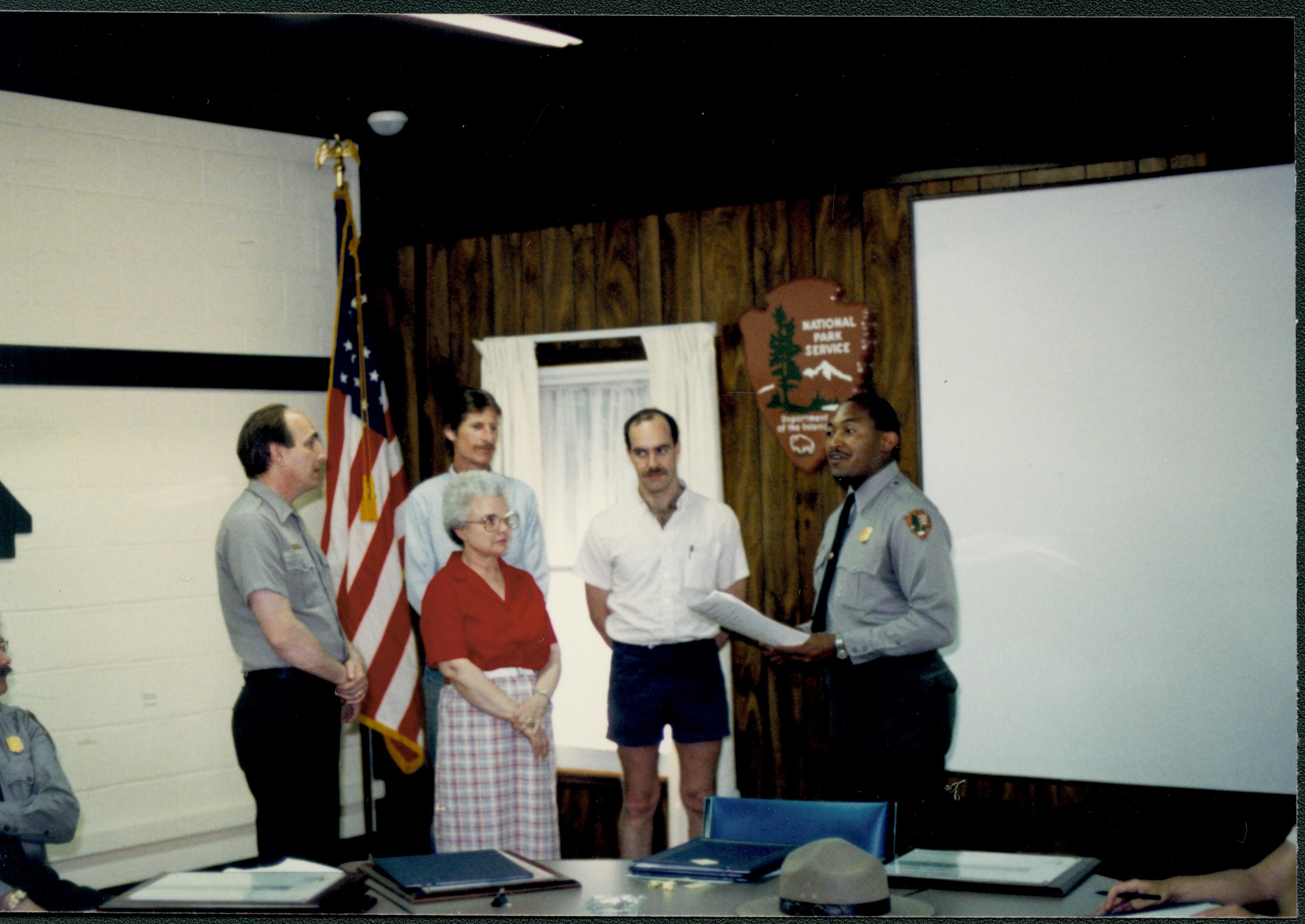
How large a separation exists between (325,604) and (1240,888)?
7.47 ft

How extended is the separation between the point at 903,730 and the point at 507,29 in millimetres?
2303

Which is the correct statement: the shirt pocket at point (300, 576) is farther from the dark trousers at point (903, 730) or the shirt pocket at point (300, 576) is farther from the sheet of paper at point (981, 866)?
the sheet of paper at point (981, 866)

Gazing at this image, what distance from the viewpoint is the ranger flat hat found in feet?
5.81

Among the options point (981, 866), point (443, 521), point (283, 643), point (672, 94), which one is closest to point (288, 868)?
point (283, 643)

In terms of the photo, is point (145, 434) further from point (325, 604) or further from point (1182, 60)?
point (1182, 60)

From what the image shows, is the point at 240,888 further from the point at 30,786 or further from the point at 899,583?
the point at 899,583

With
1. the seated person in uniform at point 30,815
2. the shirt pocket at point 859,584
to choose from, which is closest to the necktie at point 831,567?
the shirt pocket at point 859,584

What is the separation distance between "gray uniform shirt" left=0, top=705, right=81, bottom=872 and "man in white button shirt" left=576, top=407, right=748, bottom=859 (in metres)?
1.54

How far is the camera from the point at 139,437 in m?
3.53

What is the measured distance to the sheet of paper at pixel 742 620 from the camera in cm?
277

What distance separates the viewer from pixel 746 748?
3525 mm

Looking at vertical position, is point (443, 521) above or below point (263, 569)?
above

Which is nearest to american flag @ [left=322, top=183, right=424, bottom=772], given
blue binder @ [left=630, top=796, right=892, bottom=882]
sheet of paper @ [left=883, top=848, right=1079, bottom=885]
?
blue binder @ [left=630, top=796, right=892, bottom=882]

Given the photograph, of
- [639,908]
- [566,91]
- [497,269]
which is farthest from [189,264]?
[639,908]
